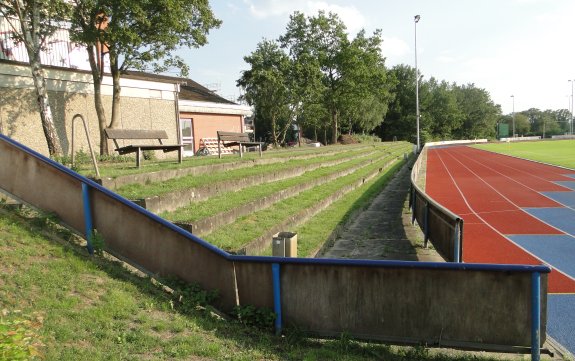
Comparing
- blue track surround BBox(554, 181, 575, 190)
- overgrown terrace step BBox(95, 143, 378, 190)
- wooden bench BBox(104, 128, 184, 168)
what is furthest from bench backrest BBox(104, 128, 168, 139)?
blue track surround BBox(554, 181, 575, 190)

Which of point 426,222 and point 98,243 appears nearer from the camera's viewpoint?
point 98,243

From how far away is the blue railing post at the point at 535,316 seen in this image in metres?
3.64

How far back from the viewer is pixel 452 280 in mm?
3861

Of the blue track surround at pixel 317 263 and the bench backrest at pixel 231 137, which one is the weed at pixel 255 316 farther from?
the bench backrest at pixel 231 137

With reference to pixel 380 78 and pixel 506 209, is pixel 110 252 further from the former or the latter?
pixel 380 78

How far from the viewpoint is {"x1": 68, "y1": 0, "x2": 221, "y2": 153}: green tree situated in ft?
45.3

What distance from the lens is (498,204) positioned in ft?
43.3

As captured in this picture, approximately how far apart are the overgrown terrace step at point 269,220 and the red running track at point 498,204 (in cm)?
360

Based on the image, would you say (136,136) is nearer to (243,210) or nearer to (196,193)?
(196,193)

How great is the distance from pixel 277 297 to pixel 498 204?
11183mm

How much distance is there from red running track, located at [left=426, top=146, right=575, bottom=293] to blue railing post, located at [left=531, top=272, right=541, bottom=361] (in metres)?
2.70

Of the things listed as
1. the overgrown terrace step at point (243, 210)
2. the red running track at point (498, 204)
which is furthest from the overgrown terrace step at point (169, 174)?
the red running track at point (498, 204)

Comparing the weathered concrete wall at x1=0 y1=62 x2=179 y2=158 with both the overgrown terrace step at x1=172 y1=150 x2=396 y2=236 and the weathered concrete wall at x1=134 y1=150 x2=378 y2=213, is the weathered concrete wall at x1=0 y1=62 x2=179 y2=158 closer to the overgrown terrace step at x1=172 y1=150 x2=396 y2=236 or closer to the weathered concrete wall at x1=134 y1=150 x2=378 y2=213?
the weathered concrete wall at x1=134 y1=150 x2=378 y2=213

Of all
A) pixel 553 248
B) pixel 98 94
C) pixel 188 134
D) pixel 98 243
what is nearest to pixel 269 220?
pixel 98 243
